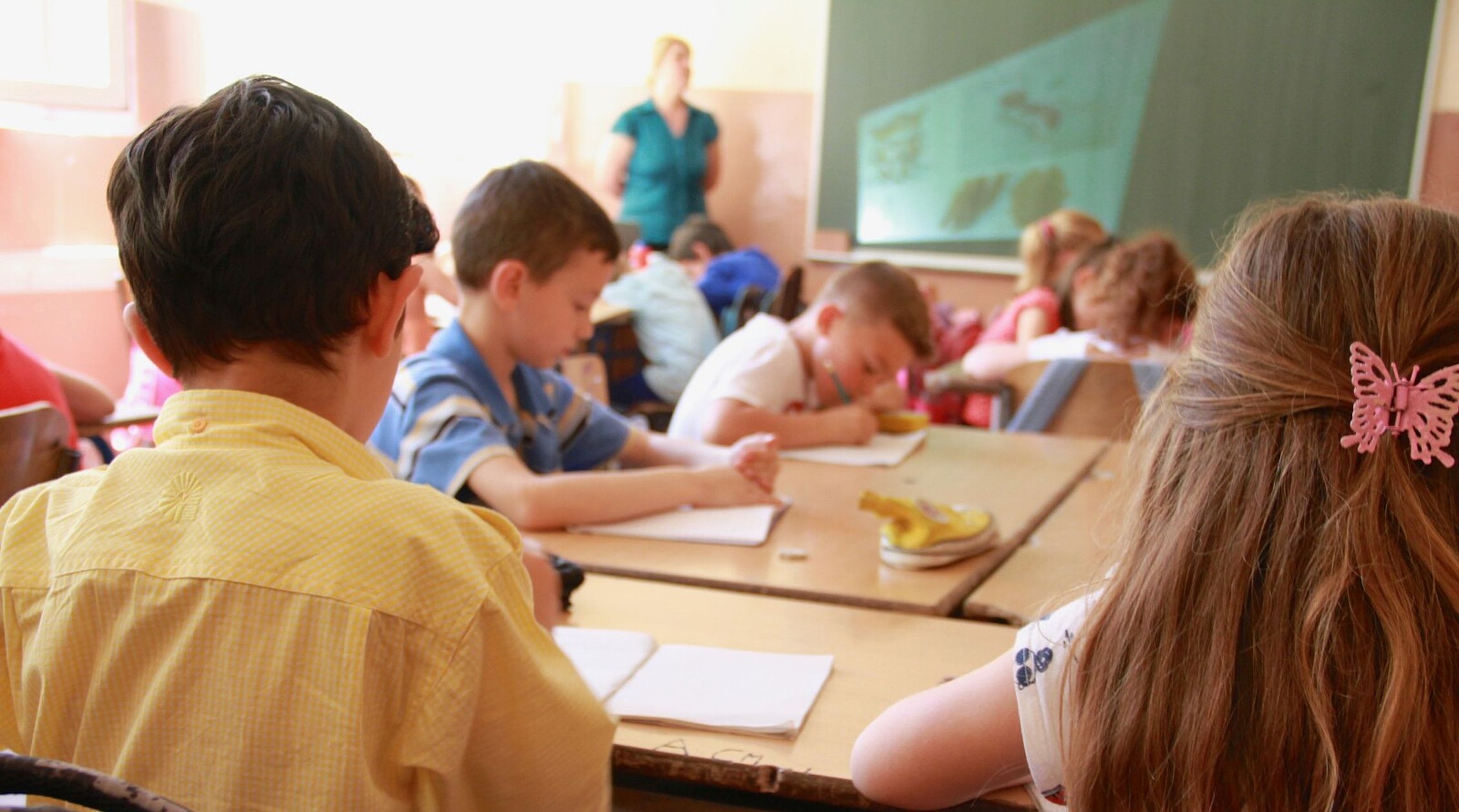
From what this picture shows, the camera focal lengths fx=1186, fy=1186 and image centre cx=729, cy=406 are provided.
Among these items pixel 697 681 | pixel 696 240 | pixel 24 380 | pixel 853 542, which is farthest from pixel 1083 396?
pixel 696 240

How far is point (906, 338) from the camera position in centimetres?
262

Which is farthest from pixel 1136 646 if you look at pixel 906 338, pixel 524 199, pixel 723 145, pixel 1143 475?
pixel 723 145

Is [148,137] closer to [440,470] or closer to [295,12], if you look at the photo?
[440,470]

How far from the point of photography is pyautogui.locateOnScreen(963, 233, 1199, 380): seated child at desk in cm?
312

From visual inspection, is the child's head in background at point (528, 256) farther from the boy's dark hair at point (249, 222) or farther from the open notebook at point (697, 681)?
the boy's dark hair at point (249, 222)

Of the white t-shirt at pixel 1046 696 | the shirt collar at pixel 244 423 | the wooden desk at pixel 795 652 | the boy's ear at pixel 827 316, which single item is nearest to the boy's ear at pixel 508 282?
the wooden desk at pixel 795 652

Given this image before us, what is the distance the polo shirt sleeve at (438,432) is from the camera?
66.7 inches

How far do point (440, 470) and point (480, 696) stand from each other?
0.95m

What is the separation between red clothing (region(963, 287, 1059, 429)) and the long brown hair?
8.60 feet

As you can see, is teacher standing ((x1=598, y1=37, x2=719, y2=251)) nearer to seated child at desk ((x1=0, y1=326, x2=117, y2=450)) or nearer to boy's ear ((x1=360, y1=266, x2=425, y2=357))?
seated child at desk ((x1=0, y1=326, x2=117, y2=450))

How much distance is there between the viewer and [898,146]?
5957mm

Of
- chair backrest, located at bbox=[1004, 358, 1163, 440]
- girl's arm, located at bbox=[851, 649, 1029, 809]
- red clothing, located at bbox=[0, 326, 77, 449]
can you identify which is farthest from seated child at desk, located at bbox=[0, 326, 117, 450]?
chair backrest, located at bbox=[1004, 358, 1163, 440]

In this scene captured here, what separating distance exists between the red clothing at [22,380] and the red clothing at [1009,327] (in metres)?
2.42

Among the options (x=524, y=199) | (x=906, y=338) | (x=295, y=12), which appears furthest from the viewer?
(x=295, y=12)
